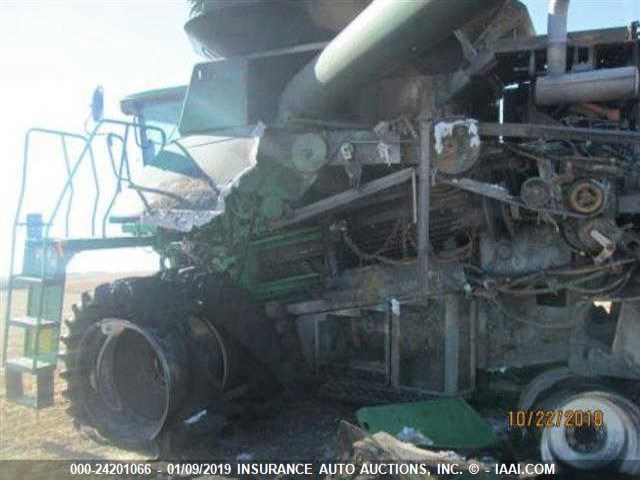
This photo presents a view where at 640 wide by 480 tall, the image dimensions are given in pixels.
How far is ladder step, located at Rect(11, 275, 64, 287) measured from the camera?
191 inches

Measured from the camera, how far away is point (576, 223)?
4125 mm

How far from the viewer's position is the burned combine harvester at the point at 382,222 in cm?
411

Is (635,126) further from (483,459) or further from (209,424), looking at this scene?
(209,424)

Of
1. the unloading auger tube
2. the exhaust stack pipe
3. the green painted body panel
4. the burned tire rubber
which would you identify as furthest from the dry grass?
the exhaust stack pipe

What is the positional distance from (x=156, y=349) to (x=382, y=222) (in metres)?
1.93

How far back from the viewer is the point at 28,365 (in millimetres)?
4766

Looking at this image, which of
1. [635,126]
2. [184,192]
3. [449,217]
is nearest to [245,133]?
[184,192]

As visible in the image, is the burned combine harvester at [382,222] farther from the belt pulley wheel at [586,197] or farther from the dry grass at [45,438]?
the dry grass at [45,438]

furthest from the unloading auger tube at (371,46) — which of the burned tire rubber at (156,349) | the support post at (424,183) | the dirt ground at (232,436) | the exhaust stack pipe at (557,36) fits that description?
the dirt ground at (232,436)

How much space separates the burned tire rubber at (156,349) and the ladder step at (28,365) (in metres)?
0.23

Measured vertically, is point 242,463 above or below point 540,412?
below

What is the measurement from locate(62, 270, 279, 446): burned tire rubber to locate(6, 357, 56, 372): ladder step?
227 mm

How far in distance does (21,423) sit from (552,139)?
4530 millimetres

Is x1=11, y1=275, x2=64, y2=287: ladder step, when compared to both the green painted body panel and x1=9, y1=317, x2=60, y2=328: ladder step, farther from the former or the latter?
the green painted body panel
